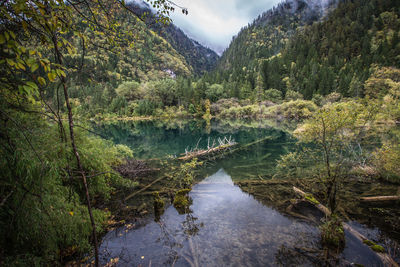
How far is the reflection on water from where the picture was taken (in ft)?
16.3

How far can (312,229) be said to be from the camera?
239 inches

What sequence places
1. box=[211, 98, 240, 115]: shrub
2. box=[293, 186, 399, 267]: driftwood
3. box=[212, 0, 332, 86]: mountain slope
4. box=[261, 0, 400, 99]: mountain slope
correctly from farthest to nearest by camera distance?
1. box=[212, 0, 332, 86]: mountain slope
2. box=[211, 98, 240, 115]: shrub
3. box=[261, 0, 400, 99]: mountain slope
4. box=[293, 186, 399, 267]: driftwood

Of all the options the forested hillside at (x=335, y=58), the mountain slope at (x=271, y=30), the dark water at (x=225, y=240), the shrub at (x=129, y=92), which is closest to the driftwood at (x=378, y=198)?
the dark water at (x=225, y=240)

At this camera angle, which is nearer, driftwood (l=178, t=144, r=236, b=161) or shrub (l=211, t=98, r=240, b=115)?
driftwood (l=178, t=144, r=236, b=161)

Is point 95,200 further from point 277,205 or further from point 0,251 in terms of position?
point 277,205

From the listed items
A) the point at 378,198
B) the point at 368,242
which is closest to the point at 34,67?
the point at 368,242

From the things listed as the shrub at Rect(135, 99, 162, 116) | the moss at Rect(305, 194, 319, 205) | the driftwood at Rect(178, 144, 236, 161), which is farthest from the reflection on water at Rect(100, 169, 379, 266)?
the shrub at Rect(135, 99, 162, 116)

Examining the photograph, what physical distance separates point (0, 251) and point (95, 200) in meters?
5.11

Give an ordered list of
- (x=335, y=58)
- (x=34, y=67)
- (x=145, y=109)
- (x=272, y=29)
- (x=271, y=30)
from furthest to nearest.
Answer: (x=272, y=29), (x=271, y=30), (x=335, y=58), (x=145, y=109), (x=34, y=67)

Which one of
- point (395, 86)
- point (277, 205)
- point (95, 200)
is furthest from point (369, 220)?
point (395, 86)

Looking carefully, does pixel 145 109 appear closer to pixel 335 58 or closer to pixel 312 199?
pixel 312 199

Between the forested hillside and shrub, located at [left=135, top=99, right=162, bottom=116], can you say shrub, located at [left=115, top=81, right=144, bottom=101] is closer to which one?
shrub, located at [left=135, top=99, right=162, bottom=116]

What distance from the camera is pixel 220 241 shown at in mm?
5805

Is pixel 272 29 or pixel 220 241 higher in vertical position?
pixel 272 29
